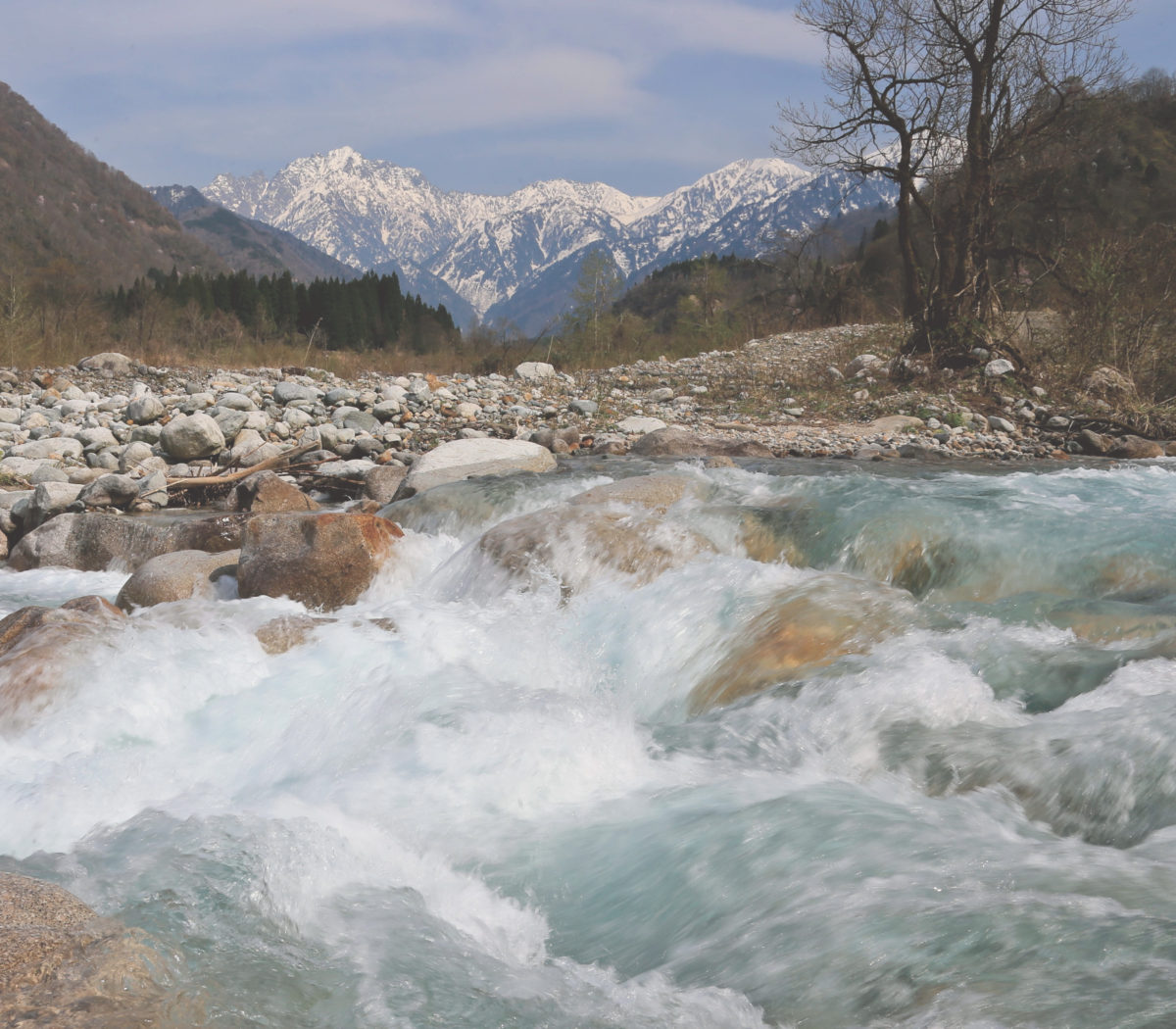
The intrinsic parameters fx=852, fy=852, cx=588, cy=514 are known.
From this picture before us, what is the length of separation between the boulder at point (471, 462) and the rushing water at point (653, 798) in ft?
9.79

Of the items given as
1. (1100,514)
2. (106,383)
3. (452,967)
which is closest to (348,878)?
(452,967)

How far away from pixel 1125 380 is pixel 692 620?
921 cm

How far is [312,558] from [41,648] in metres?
1.81

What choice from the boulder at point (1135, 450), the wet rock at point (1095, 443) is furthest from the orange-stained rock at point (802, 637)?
the wet rock at point (1095, 443)

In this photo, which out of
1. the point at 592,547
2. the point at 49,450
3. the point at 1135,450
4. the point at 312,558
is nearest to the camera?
the point at 592,547

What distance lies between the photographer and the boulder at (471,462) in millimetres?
7992

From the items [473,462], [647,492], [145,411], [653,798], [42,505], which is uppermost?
[145,411]

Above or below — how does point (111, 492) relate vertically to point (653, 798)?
above

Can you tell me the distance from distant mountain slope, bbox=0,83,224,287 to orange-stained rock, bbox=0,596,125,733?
68.4 m

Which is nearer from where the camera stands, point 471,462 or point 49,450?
point 471,462

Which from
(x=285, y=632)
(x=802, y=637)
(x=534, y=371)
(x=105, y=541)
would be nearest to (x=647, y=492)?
(x=802, y=637)

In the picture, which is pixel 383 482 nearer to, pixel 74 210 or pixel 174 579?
pixel 174 579

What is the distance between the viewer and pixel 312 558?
5516 mm

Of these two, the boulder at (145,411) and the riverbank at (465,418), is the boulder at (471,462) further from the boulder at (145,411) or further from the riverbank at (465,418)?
the boulder at (145,411)
